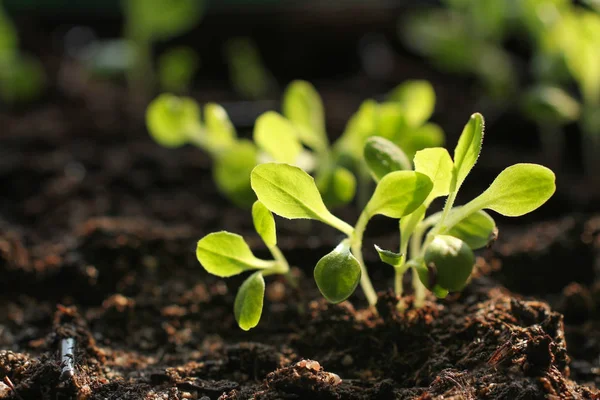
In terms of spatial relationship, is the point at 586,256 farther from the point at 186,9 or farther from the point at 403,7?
the point at 403,7

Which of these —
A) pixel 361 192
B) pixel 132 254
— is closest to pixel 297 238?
pixel 361 192

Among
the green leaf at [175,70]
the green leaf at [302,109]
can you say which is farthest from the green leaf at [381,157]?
the green leaf at [175,70]

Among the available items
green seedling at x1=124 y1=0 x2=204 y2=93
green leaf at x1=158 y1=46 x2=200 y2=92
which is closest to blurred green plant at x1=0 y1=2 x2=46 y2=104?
green seedling at x1=124 y1=0 x2=204 y2=93

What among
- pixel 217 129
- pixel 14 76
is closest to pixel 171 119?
pixel 217 129

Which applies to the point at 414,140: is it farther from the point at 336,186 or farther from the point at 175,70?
the point at 175,70

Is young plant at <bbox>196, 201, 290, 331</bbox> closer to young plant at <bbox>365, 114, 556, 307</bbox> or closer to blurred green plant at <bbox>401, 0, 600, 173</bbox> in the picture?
young plant at <bbox>365, 114, 556, 307</bbox>

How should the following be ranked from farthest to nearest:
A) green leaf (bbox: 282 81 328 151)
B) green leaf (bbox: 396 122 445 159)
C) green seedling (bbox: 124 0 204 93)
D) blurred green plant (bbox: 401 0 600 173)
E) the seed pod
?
green seedling (bbox: 124 0 204 93) < blurred green plant (bbox: 401 0 600 173) < green leaf (bbox: 282 81 328 151) < green leaf (bbox: 396 122 445 159) < the seed pod
